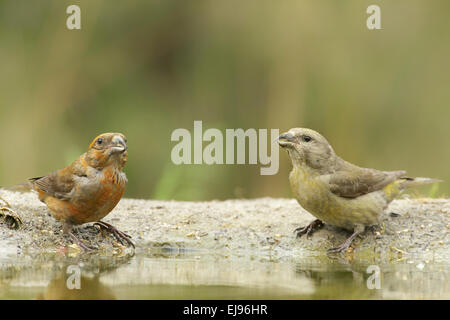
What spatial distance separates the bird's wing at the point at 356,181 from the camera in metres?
5.98

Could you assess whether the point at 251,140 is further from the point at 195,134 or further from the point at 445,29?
the point at 445,29

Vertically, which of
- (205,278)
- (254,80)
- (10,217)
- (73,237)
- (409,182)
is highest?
(254,80)

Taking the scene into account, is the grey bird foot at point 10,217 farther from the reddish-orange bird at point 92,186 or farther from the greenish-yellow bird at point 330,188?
the greenish-yellow bird at point 330,188

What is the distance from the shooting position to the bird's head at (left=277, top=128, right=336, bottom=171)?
6.05 m

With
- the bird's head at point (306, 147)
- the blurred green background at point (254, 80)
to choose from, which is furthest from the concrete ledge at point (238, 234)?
the blurred green background at point (254, 80)

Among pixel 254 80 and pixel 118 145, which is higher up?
pixel 254 80

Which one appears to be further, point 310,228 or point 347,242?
point 310,228

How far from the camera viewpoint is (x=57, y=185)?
5.86m

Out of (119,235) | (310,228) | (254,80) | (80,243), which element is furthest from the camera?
(254,80)

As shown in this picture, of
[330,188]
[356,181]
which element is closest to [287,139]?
[330,188]

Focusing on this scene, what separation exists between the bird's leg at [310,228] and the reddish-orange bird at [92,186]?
165 centimetres

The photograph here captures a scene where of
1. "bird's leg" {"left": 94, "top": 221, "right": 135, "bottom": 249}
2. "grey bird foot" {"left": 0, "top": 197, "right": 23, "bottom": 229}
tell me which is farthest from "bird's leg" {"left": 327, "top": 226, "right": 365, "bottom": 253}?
"grey bird foot" {"left": 0, "top": 197, "right": 23, "bottom": 229}

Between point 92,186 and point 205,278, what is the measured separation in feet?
4.47

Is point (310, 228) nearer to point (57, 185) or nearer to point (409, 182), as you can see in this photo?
point (409, 182)
